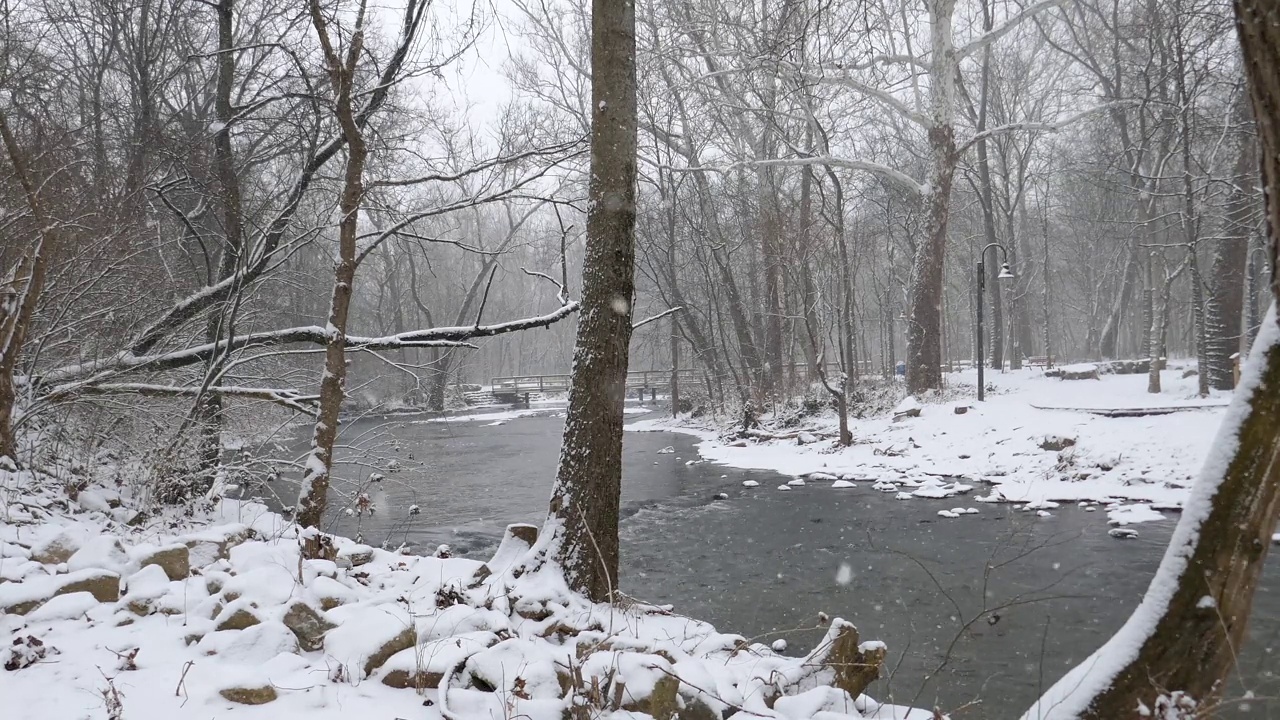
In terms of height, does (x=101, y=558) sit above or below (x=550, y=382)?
below

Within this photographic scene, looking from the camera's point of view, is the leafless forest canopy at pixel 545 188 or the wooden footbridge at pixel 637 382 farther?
the wooden footbridge at pixel 637 382

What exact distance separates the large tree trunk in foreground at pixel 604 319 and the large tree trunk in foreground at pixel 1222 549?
2911mm

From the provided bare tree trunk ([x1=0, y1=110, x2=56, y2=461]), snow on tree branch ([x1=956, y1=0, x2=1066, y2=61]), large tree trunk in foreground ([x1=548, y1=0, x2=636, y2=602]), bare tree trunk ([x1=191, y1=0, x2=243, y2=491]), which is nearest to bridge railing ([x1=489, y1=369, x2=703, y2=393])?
snow on tree branch ([x1=956, y1=0, x2=1066, y2=61])

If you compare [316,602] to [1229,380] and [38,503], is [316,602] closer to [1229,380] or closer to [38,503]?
[38,503]

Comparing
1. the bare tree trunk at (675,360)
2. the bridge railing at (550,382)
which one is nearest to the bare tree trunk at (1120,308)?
the bare tree trunk at (675,360)

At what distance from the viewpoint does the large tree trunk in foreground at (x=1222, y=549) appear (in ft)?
8.24

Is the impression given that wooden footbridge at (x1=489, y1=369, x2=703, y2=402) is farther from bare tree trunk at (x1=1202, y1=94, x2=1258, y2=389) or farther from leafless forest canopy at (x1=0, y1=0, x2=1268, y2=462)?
bare tree trunk at (x1=1202, y1=94, x2=1258, y2=389)

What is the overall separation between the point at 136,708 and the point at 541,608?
1.94 m

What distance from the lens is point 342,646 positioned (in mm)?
3557

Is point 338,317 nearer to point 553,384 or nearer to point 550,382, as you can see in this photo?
point 553,384

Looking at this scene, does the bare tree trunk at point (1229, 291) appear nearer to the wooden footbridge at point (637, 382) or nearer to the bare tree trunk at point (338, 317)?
the wooden footbridge at point (637, 382)

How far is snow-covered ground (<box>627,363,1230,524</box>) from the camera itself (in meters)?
10.1

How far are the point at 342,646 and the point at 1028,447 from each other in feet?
38.4

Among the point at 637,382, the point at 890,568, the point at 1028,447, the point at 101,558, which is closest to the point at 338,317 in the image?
the point at 101,558
